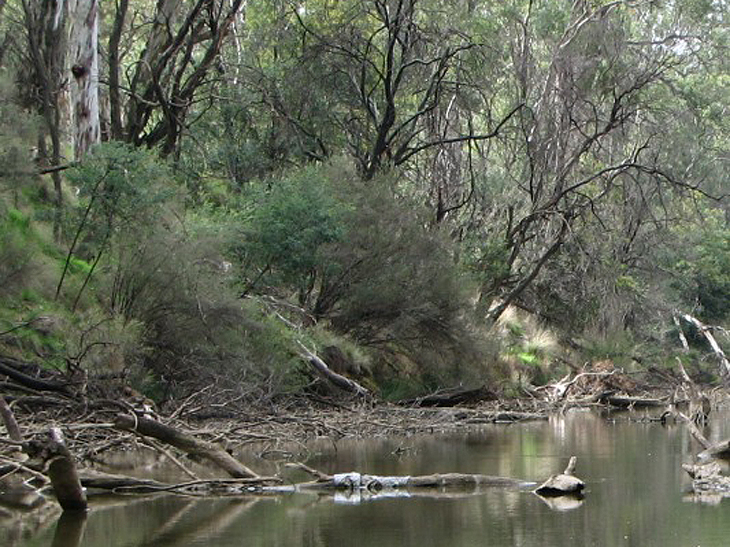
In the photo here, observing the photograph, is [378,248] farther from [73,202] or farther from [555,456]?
[555,456]

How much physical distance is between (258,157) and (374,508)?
21.9 m

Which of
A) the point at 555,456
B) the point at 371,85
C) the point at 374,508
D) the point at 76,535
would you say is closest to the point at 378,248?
the point at 371,85

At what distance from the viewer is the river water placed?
11117 mm

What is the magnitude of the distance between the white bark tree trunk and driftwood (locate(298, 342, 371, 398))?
7233 mm

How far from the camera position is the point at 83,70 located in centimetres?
2805

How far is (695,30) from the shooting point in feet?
117

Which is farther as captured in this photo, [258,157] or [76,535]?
[258,157]

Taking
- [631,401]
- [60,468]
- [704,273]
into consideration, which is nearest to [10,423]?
[60,468]

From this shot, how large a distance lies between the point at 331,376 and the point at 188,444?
11157 mm

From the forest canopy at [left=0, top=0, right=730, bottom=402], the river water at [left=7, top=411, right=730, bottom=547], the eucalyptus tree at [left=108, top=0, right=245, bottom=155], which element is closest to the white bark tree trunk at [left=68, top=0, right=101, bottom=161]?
the forest canopy at [left=0, top=0, right=730, bottom=402]

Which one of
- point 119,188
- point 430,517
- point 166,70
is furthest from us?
point 166,70

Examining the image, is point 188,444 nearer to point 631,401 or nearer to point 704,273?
point 631,401

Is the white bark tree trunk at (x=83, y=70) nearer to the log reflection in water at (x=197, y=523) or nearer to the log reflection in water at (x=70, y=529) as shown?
the log reflection in water at (x=197, y=523)

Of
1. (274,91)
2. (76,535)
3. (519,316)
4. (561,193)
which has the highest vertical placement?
(274,91)
